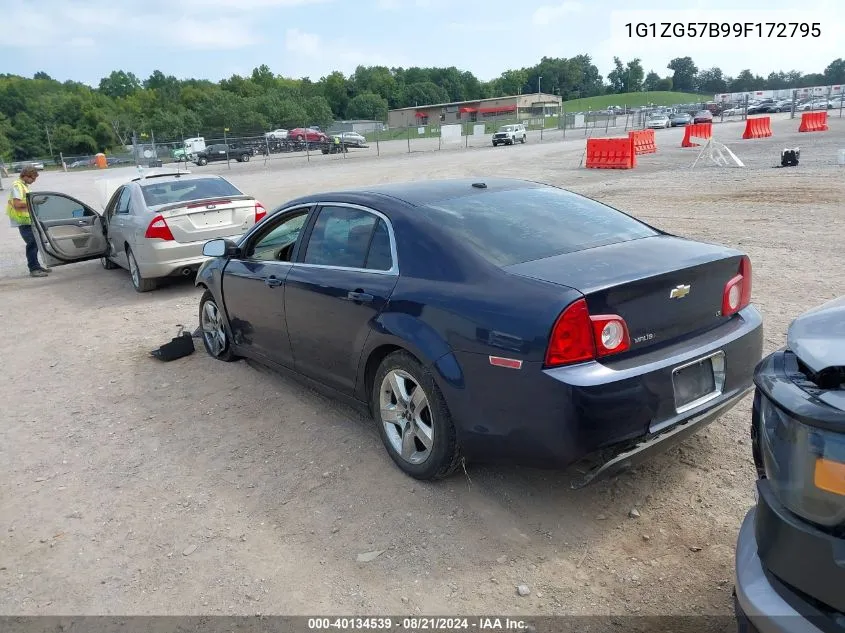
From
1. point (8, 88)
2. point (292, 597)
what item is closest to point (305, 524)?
point (292, 597)

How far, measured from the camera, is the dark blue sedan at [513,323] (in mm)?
2986

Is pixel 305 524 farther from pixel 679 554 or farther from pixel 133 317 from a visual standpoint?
pixel 133 317

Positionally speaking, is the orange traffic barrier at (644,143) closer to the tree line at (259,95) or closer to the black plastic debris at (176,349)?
the black plastic debris at (176,349)

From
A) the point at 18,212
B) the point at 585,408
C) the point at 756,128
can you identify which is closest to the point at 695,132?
the point at 756,128

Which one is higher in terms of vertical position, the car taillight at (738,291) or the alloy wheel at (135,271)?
the car taillight at (738,291)

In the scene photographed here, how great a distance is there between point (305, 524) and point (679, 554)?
A: 1877 mm

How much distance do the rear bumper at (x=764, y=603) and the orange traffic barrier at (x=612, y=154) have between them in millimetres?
22505

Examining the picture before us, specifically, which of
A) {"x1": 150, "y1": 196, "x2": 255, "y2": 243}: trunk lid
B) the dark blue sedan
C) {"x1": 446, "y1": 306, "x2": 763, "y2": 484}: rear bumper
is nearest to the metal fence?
{"x1": 150, "y1": 196, "x2": 255, "y2": 243}: trunk lid

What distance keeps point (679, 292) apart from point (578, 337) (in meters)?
0.68

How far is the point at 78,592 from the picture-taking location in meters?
3.17

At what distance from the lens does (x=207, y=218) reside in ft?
29.3

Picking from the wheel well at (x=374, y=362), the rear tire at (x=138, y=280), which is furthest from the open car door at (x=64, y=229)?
the wheel well at (x=374, y=362)

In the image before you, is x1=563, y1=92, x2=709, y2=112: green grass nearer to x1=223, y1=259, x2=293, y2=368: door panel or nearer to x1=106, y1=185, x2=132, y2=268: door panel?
x1=106, y1=185, x2=132, y2=268: door panel

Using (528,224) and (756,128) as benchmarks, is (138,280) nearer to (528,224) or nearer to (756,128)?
(528,224)
